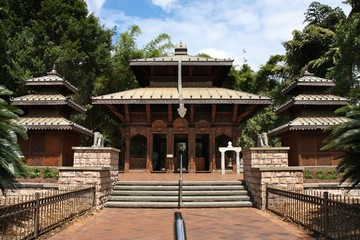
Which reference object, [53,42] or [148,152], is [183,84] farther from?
[53,42]

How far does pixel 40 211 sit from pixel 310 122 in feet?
54.9

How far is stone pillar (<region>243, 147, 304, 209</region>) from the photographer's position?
11.4 metres

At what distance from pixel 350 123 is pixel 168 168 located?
1507cm

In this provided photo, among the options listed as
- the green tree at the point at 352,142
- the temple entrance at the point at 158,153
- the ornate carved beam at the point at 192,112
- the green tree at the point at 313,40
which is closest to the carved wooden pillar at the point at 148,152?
the temple entrance at the point at 158,153

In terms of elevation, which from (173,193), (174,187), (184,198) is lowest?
(184,198)

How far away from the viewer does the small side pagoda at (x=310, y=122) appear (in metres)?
20.3

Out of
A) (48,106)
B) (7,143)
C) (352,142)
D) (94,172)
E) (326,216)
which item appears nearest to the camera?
(326,216)

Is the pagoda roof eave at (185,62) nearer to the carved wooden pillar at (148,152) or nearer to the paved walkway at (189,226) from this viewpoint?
the carved wooden pillar at (148,152)

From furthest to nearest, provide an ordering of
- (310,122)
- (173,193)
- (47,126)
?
(310,122) < (47,126) < (173,193)

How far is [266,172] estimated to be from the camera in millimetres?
11477

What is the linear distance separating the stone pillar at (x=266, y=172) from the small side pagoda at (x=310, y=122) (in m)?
7.78

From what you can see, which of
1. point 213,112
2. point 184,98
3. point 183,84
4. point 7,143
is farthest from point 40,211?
point 183,84

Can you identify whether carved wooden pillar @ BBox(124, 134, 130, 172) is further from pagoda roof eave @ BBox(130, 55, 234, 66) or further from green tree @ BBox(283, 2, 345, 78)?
green tree @ BBox(283, 2, 345, 78)

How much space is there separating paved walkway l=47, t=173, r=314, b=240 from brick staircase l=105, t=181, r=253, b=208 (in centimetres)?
68
